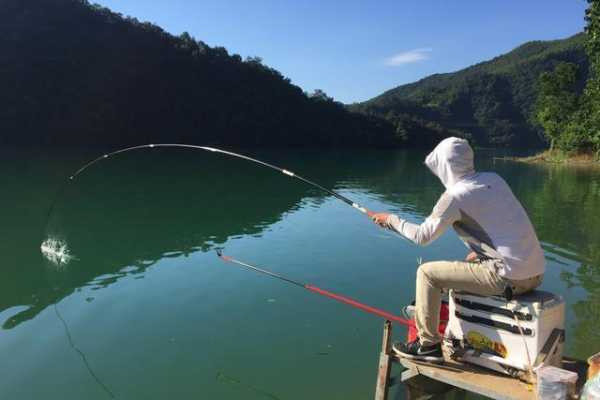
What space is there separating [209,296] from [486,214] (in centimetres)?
616

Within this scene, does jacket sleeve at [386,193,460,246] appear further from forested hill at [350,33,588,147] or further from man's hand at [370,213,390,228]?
forested hill at [350,33,588,147]

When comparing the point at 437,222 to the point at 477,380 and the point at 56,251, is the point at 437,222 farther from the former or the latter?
the point at 56,251

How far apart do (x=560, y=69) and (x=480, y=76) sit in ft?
428

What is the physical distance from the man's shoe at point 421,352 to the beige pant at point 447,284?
5 cm

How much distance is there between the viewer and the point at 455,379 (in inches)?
159

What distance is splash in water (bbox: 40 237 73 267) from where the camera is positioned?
11391 mm

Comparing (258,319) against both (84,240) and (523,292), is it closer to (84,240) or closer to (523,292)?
(523,292)

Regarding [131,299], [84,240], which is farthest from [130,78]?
[131,299]

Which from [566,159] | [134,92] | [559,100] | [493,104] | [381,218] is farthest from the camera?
[493,104]

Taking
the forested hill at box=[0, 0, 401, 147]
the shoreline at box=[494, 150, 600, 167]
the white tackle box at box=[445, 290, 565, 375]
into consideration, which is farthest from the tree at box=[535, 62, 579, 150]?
the white tackle box at box=[445, 290, 565, 375]

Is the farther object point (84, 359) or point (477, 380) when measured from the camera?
point (84, 359)

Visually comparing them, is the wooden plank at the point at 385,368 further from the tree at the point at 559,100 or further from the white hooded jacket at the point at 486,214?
the tree at the point at 559,100

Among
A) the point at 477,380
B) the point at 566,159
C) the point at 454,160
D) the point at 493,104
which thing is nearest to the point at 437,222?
the point at 454,160

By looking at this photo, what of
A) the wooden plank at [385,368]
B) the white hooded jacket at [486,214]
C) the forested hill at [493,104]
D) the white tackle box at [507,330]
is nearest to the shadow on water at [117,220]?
the wooden plank at [385,368]
